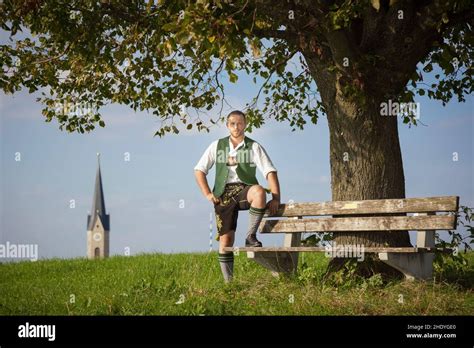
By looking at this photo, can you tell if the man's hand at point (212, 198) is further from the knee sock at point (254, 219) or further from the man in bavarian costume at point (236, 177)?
the knee sock at point (254, 219)

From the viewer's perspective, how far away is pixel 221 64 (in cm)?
1157

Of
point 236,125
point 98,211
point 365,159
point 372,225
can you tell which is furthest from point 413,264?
point 98,211

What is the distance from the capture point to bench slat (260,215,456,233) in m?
8.31

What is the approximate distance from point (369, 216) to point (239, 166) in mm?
2054

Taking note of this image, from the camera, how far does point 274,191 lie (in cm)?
917

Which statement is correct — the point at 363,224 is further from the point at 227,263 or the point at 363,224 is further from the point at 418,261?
the point at 227,263

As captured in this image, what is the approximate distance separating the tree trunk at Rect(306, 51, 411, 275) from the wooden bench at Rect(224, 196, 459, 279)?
0.44m

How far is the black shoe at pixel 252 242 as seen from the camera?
30.0ft

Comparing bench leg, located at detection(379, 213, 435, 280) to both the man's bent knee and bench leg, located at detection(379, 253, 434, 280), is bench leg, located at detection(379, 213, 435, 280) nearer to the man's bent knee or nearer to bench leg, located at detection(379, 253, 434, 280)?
bench leg, located at detection(379, 253, 434, 280)

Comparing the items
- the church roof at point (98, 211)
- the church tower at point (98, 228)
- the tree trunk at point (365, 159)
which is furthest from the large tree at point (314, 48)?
the church tower at point (98, 228)

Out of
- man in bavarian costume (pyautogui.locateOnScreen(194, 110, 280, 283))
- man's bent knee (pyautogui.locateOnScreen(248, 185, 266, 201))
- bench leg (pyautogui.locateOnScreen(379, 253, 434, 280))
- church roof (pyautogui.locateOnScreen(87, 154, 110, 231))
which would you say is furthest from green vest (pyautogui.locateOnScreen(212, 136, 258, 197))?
church roof (pyautogui.locateOnScreen(87, 154, 110, 231))

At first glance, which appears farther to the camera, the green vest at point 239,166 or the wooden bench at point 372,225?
the green vest at point 239,166
